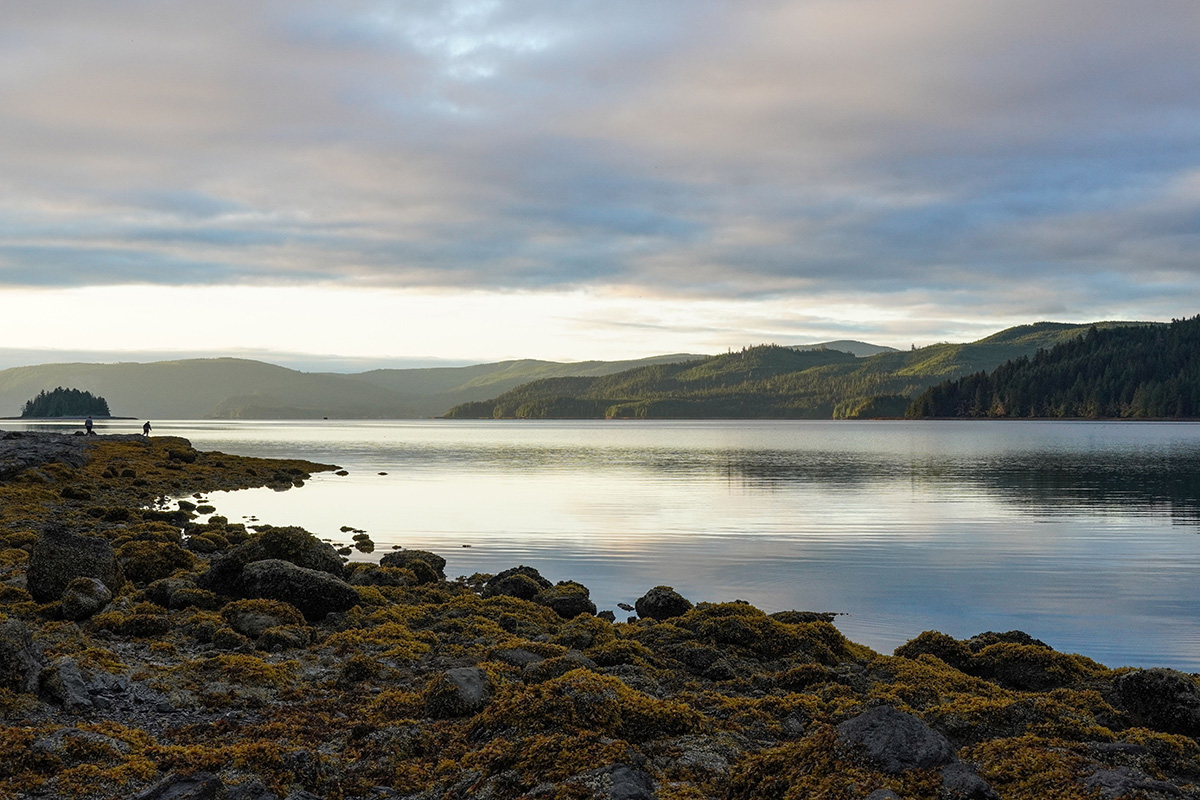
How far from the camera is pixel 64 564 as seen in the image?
17.4 meters

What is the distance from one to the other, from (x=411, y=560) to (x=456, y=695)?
13898 millimetres

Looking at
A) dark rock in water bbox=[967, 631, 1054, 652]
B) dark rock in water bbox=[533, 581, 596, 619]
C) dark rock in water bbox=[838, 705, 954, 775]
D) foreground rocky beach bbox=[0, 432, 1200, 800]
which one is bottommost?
dark rock in water bbox=[533, 581, 596, 619]

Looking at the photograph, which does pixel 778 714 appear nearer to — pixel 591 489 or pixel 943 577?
pixel 943 577

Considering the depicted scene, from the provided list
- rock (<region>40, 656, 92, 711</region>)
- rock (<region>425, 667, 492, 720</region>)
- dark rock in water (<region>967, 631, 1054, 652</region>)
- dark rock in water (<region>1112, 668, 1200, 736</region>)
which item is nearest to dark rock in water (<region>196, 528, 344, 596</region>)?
rock (<region>40, 656, 92, 711</region>)

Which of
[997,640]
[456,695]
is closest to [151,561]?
[456,695]

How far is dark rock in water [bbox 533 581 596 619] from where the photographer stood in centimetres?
1973

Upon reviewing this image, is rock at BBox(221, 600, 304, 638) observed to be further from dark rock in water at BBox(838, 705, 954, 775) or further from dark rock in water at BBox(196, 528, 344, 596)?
dark rock in water at BBox(838, 705, 954, 775)

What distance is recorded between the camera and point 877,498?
52.3 metres

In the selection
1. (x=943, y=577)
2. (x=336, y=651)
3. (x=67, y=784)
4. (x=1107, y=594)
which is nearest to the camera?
(x=67, y=784)

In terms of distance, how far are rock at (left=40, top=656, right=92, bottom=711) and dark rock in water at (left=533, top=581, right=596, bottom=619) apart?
1004 centimetres

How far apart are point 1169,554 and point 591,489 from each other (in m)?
35.0

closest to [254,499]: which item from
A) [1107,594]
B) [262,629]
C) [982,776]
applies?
[262,629]

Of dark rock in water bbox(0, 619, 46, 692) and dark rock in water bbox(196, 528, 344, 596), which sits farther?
dark rock in water bbox(196, 528, 344, 596)

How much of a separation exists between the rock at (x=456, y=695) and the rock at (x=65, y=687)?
435cm
